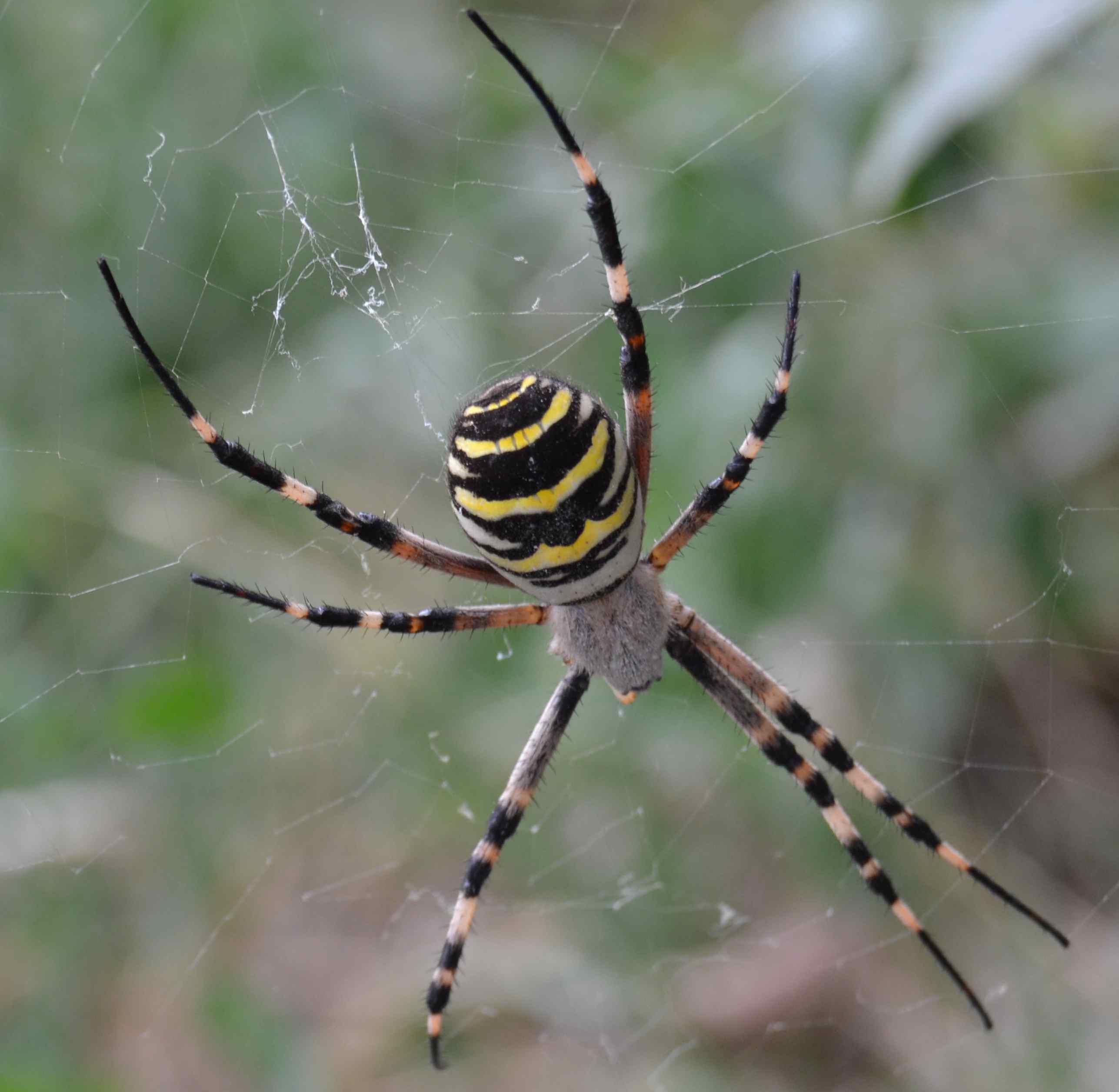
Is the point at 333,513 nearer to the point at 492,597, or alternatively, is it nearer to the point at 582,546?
the point at 582,546

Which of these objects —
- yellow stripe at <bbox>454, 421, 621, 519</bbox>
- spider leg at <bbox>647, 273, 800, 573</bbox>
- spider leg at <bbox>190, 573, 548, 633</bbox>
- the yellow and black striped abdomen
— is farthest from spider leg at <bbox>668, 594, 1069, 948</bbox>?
yellow stripe at <bbox>454, 421, 621, 519</bbox>

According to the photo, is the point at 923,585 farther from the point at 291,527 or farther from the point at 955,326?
the point at 291,527

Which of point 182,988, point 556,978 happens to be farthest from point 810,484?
point 182,988

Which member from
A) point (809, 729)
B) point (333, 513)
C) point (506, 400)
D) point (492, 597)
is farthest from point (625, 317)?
point (492, 597)

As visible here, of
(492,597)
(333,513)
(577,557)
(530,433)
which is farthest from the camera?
(492,597)

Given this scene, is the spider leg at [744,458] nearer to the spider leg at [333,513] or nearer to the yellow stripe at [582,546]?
the yellow stripe at [582,546]
